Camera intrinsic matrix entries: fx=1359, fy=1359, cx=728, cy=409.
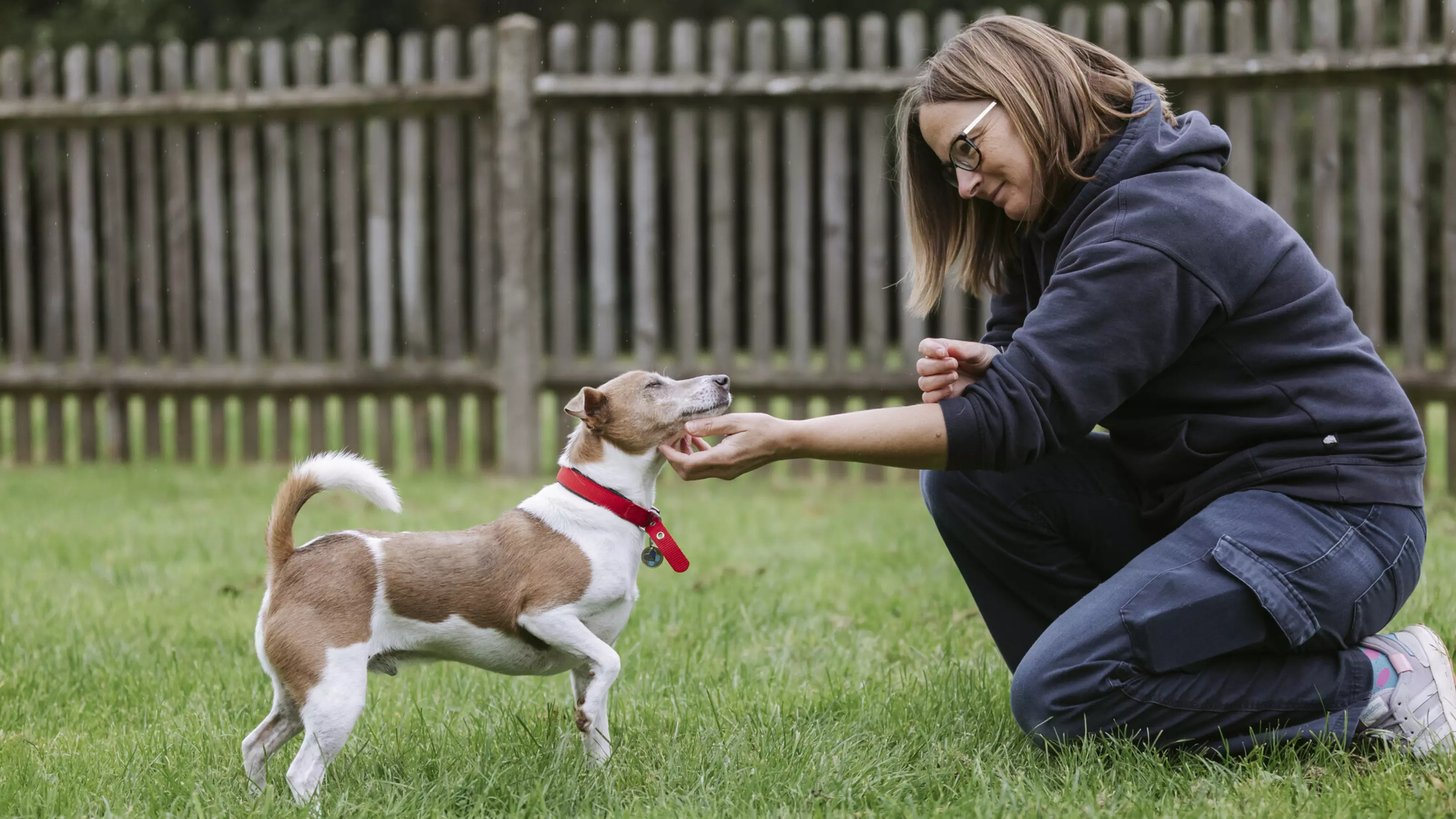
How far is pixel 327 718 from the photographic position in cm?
268

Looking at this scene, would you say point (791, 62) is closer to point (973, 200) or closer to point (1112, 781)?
point (973, 200)

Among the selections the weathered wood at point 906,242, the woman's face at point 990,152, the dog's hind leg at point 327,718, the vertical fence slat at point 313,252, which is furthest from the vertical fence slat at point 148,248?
the woman's face at point 990,152

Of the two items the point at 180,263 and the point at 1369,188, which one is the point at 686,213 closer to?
the point at 180,263

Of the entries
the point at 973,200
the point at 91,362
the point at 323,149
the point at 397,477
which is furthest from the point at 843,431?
the point at 91,362

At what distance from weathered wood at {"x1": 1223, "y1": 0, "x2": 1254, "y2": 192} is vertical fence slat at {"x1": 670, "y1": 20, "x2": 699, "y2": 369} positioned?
2506 mm

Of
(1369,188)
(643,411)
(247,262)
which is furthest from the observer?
(247,262)

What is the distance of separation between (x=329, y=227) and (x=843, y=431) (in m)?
16.0

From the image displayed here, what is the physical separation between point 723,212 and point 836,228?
22.4 inches

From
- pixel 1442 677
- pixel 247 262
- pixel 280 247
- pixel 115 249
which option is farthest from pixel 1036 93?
pixel 115 249

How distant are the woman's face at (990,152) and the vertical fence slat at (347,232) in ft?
15.3

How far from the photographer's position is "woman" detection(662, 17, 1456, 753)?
2.63 meters

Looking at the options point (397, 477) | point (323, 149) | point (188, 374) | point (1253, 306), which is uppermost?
point (323, 149)

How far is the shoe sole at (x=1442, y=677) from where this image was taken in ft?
8.97

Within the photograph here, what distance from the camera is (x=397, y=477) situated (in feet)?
22.8
